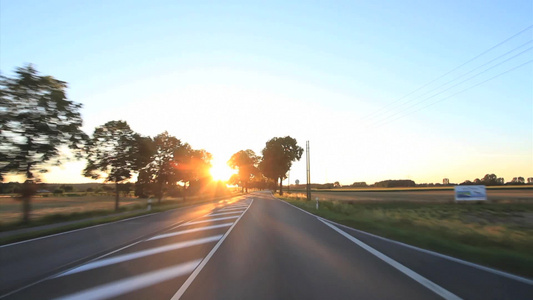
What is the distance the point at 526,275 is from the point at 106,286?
7.80 m

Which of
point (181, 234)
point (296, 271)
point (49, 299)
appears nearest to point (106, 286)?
point (49, 299)

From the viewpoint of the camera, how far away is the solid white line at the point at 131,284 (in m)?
5.64

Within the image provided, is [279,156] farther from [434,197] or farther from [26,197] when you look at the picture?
[26,197]

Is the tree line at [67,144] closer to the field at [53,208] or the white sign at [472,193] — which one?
the field at [53,208]

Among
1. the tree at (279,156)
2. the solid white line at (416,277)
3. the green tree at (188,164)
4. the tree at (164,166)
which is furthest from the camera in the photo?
Answer: the tree at (279,156)

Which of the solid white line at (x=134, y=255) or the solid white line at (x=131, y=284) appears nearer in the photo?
the solid white line at (x=131, y=284)

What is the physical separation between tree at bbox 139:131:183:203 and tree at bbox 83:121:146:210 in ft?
40.3

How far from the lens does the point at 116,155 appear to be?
107ft

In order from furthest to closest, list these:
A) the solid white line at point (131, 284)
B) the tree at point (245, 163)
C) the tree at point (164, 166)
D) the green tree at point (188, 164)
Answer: the tree at point (245, 163) < the green tree at point (188, 164) < the tree at point (164, 166) < the solid white line at point (131, 284)

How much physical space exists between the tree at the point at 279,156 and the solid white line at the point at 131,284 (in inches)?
2743

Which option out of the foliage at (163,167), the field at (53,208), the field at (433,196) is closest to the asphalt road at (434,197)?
the field at (433,196)

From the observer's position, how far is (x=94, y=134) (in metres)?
32.0

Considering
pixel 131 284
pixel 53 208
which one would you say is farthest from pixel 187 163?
pixel 131 284

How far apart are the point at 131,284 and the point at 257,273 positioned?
7.84 feet
